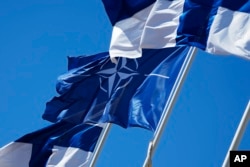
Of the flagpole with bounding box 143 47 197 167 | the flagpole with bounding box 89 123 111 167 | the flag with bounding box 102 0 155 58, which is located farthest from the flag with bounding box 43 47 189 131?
the flag with bounding box 102 0 155 58

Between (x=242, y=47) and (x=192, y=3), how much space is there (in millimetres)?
2569

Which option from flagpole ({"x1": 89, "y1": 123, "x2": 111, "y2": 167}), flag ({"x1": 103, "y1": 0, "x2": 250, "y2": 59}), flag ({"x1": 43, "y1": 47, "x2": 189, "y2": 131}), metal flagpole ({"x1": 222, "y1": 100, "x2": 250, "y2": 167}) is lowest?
flagpole ({"x1": 89, "y1": 123, "x2": 111, "y2": 167})

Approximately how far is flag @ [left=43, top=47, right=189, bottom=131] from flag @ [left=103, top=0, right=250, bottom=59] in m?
1.45

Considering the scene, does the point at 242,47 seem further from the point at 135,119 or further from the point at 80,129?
the point at 80,129

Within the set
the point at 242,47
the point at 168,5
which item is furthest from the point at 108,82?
the point at 242,47

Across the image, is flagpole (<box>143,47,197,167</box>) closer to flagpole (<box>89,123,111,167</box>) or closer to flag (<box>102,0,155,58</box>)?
flag (<box>102,0,155,58</box>)

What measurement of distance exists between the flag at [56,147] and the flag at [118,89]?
1.15 metres

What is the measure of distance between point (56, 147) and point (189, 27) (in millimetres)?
8484

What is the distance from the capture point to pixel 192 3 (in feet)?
44.2

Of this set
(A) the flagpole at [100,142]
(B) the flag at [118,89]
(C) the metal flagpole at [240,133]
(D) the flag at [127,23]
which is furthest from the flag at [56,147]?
(C) the metal flagpole at [240,133]

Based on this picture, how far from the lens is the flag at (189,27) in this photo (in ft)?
39.1

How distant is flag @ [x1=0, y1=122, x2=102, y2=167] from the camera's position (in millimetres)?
19719

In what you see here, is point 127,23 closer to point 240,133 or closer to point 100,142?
point 100,142

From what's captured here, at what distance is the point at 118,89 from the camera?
17.0 meters
